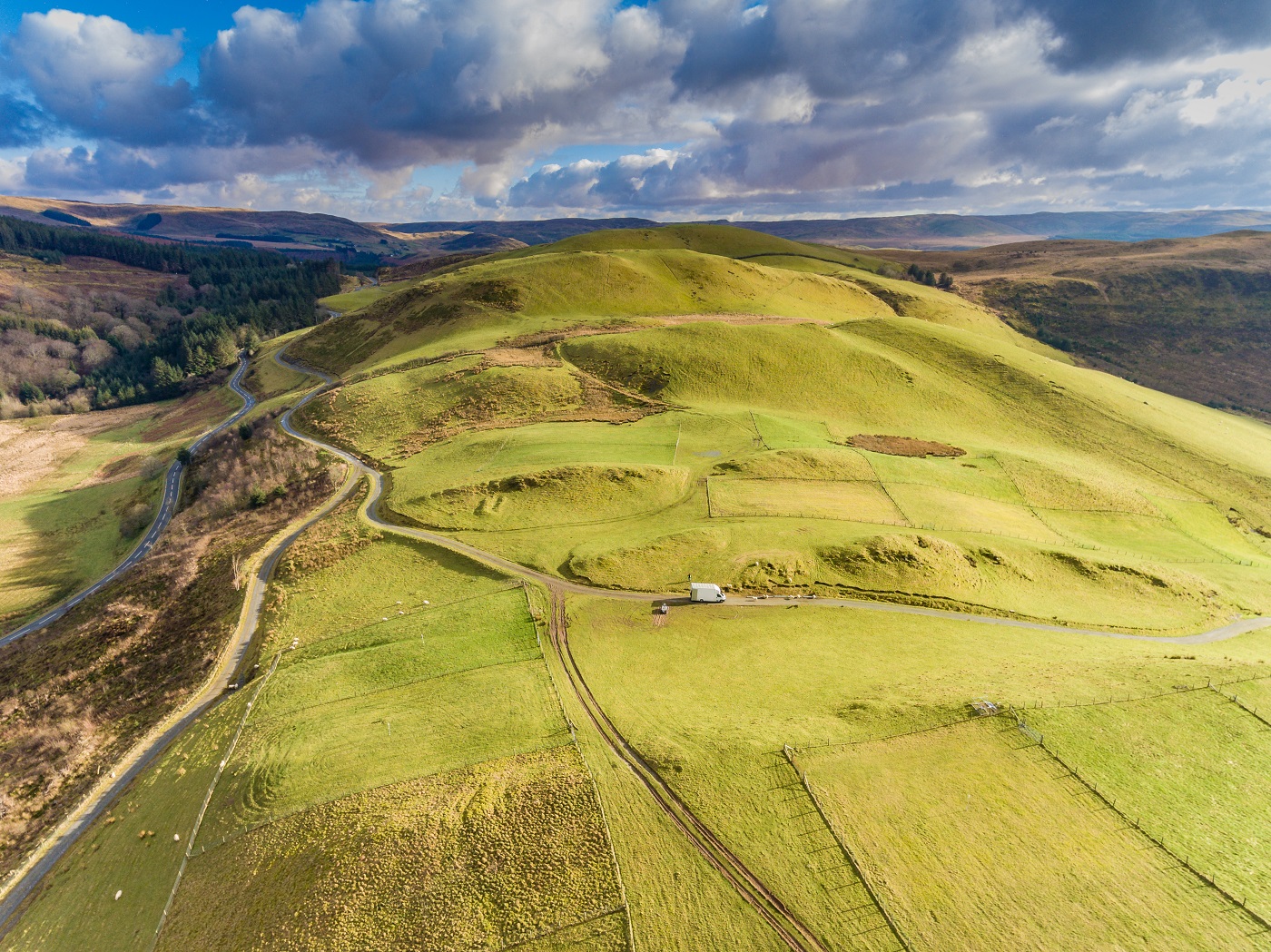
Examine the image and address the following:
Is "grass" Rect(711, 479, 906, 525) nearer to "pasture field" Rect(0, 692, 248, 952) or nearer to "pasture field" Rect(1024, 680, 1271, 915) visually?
"pasture field" Rect(1024, 680, 1271, 915)

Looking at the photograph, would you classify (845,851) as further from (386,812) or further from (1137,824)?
(386,812)

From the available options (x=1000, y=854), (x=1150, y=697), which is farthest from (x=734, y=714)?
(x=1150, y=697)

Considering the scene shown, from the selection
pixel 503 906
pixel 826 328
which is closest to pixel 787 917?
pixel 503 906

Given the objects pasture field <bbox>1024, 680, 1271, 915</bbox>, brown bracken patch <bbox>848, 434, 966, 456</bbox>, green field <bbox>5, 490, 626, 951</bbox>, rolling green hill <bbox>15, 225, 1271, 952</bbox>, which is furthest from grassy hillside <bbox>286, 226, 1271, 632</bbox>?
green field <bbox>5, 490, 626, 951</bbox>

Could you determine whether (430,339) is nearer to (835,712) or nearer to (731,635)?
(731,635)

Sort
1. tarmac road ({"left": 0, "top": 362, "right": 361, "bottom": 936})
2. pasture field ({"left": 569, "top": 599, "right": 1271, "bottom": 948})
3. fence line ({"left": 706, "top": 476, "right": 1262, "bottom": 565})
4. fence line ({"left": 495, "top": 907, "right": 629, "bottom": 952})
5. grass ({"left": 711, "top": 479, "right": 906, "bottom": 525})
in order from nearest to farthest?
fence line ({"left": 495, "top": 907, "right": 629, "bottom": 952}) → pasture field ({"left": 569, "top": 599, "right": 1271, "bottom": 948}) → tarmac road ({"left": 0, "top": 362, "right": 361, "bottom": 936}) → fence line ({"left": 706, "top": 476, "right": 1262, "bottom": 565}) → grass ({"left": 711, "top": 479, "right": 906, "bottom": 525})
